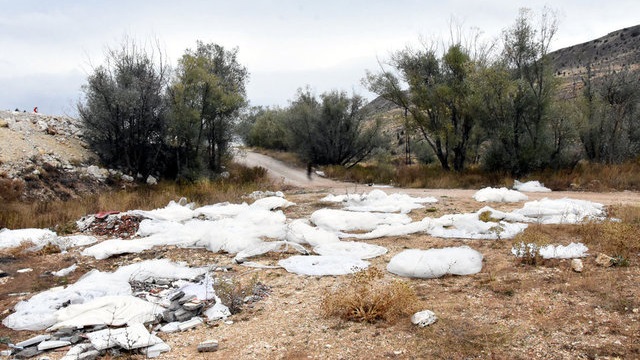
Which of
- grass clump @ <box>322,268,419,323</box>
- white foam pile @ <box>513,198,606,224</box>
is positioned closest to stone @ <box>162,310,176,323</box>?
grass clump @ <box>322,268,419,323</box>

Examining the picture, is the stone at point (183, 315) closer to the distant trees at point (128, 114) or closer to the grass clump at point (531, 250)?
the grass clump at point (531, 250)

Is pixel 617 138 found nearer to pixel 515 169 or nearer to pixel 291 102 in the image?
pixel 515 169

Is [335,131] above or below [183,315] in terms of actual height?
above

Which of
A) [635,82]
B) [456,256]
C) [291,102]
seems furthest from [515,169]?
[291,102]

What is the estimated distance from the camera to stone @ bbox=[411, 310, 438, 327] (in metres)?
4.30

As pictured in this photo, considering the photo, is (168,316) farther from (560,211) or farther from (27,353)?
(560,211)

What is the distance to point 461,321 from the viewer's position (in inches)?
170

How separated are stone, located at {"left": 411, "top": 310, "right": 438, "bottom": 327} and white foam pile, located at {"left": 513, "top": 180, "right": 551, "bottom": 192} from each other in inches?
411

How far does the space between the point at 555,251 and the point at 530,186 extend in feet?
26.9

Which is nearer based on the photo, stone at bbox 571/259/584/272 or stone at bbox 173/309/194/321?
stone at bbox 173/309/194/321

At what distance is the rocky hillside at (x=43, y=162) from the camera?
44.5 feet

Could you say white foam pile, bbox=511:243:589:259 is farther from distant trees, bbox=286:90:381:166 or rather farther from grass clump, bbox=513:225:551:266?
distant trees, bbox=286:90:381:166

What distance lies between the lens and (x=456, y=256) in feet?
19.6

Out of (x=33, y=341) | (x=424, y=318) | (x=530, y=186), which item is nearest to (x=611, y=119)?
(x=530, y=186)
